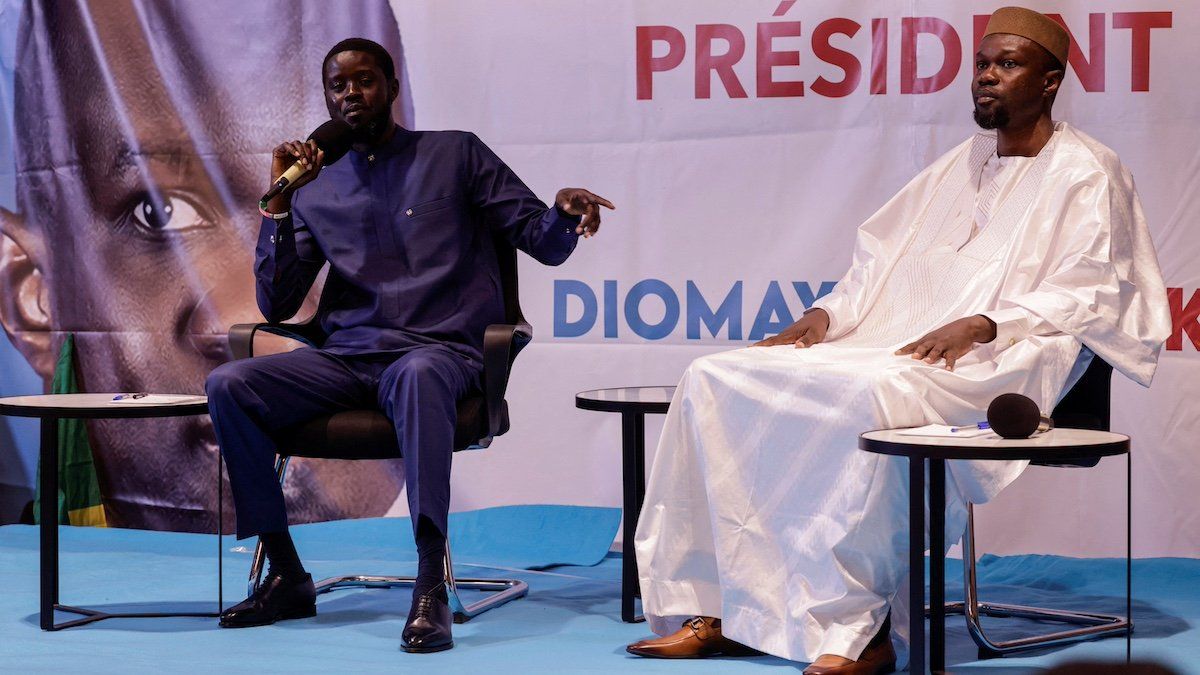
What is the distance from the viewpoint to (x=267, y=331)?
3656 mm

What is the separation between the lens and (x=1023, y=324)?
2.99 meters

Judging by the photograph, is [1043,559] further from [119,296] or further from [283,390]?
[119,296]

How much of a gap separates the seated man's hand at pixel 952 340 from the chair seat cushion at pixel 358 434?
107 centimetres

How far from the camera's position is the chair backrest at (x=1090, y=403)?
123 inches

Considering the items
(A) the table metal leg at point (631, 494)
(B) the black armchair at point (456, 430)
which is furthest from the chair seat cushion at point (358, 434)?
(A) the table metal leg at point (631, 494)

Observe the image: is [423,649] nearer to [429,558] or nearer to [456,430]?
[429,558]

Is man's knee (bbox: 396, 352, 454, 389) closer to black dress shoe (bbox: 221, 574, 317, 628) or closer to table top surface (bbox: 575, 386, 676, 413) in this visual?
table top surface (bbox: 575, 386, 676, 413)

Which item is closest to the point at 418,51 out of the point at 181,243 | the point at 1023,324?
the point at 181,243

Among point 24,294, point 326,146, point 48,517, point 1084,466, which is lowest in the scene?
point 48,517

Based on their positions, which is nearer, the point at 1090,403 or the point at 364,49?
the point at 1090,403

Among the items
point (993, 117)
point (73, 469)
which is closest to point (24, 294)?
point (73, 469)

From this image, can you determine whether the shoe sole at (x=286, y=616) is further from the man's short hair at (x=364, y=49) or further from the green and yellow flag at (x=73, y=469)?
the green and yellow flag at (x=73, y=469)

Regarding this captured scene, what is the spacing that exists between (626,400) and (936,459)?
97 cm

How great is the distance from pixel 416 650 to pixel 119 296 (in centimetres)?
246
